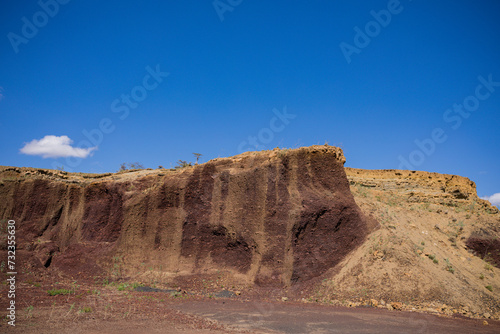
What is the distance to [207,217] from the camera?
17.2m

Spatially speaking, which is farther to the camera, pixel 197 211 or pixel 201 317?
pixel 197 211

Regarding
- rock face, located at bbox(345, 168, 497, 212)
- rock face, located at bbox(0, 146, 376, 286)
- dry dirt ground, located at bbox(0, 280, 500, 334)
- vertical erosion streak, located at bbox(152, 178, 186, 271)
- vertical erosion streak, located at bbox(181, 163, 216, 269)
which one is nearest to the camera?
dry dirt ground, located at bbox(0, 280, 500, 334)

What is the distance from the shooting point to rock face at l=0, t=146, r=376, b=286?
50.1 ft

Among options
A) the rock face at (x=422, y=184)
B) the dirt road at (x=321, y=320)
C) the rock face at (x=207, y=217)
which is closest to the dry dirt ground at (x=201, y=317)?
the dirt road at (x=321, y=320)

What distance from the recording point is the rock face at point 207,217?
15.3 meters

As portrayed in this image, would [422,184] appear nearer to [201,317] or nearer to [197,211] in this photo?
[197,211]

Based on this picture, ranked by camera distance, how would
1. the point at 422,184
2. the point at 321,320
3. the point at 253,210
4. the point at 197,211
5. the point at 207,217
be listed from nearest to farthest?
the point at 321,320 < the point at 253,210 < the point at 207,217 < the point at 197,211 < the point at 422,184

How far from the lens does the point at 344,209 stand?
52.1ft

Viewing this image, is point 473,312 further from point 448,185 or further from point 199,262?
point 448,185

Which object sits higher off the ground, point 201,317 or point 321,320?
point 321,320

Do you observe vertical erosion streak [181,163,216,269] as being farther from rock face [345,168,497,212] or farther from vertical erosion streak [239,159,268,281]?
rock face [345,168,497,212]

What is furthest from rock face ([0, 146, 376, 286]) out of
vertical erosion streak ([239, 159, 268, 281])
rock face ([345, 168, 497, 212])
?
rock face ([345, 168, 497, 212])

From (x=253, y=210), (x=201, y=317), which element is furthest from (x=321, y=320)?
(x=253, y=210)

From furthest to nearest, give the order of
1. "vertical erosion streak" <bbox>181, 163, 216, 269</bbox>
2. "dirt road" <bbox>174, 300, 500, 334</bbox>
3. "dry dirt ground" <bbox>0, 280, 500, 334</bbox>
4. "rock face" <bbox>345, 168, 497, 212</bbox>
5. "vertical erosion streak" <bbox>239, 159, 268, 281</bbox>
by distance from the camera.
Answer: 1. "rock face" <bbox>345, 168, 497, 212</bbox>
2. "vertical erosion streak" <bbox>181, 163, 216, 269</bbox>
3. "vertical erosion streak" <bbox>239, 159, 268, 281</bbox>
4. "dirt road" <bbox>174, 300, 500, 334</bbox>
5. "dry dirt ground" <bbox>0, 280, 500, 334</bbox>
